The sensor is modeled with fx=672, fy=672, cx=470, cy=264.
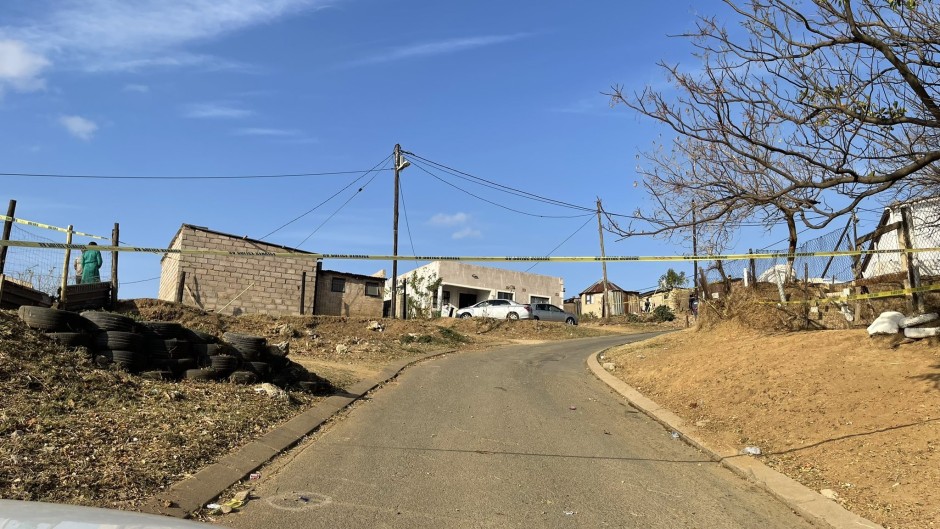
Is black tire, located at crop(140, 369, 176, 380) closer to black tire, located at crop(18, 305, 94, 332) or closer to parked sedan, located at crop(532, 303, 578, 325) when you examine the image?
black tire, located at crop(18, 305, 94, 332)

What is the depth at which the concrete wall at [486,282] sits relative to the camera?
4731cm

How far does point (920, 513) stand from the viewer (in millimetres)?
5145

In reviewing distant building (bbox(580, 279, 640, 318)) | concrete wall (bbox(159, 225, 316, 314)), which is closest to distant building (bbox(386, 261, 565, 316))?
distant building (bbox(580, 279, 640, 318))

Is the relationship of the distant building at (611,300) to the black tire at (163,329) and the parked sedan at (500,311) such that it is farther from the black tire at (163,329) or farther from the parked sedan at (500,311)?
the black tire at (163,329)

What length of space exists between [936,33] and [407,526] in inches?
285

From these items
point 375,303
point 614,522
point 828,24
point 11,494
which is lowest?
point 614,522

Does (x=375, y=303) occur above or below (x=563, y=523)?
above

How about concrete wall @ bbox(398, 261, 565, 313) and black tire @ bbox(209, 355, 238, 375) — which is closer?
black tire @ bbox(209, 355, 238, 375)

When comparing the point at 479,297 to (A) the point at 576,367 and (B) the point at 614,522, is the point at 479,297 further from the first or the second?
(B) the point at 614,522

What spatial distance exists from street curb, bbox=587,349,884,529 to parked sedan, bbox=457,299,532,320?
25464 mm

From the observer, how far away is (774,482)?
6.32 metres

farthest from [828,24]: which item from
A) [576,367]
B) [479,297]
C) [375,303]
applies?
[479,297]

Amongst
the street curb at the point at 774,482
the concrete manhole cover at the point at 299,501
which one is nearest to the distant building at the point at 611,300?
the street curb at the point at 774,482

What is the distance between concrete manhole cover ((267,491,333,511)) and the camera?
17.5 ft
